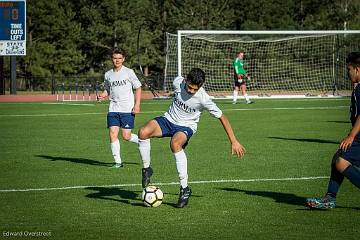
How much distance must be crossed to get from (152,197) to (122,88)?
502 cm

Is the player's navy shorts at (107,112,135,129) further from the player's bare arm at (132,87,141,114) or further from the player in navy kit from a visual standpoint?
the player in navy kit

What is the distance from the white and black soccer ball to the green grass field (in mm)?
145

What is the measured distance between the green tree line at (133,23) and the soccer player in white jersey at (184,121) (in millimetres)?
47079

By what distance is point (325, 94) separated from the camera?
43.4m

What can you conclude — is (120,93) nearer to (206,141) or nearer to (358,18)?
(206,141)

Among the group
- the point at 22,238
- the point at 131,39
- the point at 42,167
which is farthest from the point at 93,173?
the point at 131,39

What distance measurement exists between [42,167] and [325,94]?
30.1 metres

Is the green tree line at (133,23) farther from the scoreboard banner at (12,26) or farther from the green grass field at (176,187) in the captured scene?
the green grass field at (176,187)

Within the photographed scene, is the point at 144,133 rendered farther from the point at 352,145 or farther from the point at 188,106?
the point at 352,145

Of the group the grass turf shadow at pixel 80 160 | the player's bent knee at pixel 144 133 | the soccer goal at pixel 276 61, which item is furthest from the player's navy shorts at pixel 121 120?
the soccer goal at pixel 276 61

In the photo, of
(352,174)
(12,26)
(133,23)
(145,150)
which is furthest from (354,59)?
(133,23)

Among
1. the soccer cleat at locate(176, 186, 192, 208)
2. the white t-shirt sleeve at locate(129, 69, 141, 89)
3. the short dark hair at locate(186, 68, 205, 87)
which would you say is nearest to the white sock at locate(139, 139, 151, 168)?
the soccer cleat at locate(176, 186, 192, 208)

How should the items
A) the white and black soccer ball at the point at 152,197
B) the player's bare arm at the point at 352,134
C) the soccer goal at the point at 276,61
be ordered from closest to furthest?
the player's bare arm at the point at 352,134
the white and black soccer ball at the point at 152,197
the soccer goal at the point at 276,61

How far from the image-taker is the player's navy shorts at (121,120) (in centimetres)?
1525
